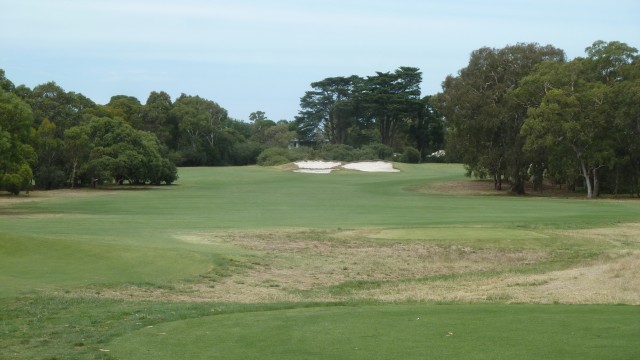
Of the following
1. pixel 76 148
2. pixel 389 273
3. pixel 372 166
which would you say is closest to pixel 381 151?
pixel 372 166

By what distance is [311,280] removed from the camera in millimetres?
24406

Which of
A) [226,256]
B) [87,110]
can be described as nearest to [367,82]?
[87,110]

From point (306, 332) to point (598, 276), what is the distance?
10793 mm

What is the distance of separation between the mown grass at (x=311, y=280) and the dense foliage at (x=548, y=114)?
14611 millimetres

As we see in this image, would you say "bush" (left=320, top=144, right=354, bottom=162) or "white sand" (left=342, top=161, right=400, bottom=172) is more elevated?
"bush" (left=320, top=144, right=354, bottom=162)

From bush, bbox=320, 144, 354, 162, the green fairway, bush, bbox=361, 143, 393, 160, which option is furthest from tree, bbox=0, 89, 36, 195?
bush, bbox=361, 143, 393, 160

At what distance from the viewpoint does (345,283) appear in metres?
24.1

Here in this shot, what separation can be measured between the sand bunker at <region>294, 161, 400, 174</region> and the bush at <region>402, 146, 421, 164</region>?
1231 cm

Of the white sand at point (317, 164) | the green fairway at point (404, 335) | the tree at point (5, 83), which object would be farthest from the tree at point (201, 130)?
the green fairway at point (404, 335)

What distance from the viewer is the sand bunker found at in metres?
116

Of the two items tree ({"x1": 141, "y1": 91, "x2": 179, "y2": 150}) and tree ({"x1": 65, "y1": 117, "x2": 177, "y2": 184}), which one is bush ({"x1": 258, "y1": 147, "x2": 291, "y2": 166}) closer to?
tree ({"x1": 141, "y1": 91, "x2": 179, "y2": 150})

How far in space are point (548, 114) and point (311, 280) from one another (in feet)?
149

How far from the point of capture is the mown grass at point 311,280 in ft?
38.4

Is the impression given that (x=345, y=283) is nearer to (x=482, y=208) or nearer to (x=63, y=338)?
(x=63, y=338)
